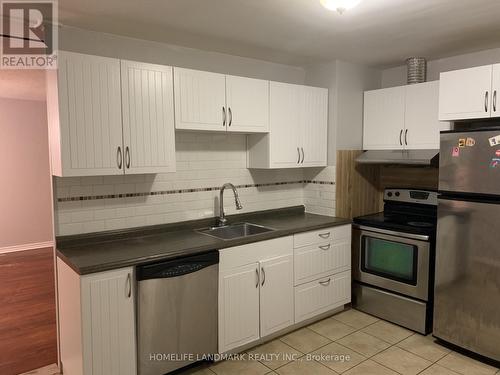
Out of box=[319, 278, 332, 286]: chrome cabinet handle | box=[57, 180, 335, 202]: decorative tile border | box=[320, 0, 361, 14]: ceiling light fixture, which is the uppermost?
box=[320, 0, 361, 14]: ceiling light fixture

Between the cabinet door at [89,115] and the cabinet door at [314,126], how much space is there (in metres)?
1.71

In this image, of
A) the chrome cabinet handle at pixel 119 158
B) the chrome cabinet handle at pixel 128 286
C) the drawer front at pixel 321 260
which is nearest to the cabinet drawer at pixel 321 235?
the drawer front at pixel 321 260

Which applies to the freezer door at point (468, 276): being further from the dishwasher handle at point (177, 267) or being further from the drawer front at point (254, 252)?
the dishwasher handle at point (177, 267)

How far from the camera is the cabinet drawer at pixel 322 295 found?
3.17 metres

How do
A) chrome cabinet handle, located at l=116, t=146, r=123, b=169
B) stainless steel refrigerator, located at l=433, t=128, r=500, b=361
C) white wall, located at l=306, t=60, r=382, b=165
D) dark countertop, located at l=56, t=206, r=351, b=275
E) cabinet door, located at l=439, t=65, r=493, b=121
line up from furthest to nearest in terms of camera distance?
white wall, located at l=306, t=60, r=382, b=165
cabinet door, located at l=439, t=65, r=493, b=121
stainless steel refrigerator, located at l=433, t=128, r=500, b=361
chrome cabinet handle, located at l=116, t=146, r=123, b=169
dark countertop, located at l=56, t=206, r=351, b=275

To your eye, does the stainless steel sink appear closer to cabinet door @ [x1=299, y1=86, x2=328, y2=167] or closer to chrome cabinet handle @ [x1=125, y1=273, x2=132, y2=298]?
cabinet door @ [x1=299, y1=86, x2=328, y2=167]

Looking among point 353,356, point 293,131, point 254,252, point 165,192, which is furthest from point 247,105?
point 353,356

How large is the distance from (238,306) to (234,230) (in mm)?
772

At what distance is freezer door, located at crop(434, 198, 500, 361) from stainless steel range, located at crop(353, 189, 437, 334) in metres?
0.15

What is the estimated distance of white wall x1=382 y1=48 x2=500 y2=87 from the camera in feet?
10.5

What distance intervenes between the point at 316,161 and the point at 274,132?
22.9 inches

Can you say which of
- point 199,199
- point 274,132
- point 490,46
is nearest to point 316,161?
point 274,132

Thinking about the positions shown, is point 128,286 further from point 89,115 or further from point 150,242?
point 89,115

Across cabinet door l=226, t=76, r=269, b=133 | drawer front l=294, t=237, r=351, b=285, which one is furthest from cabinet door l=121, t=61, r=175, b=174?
drawer front l=294, t=237, r=351, b=285
